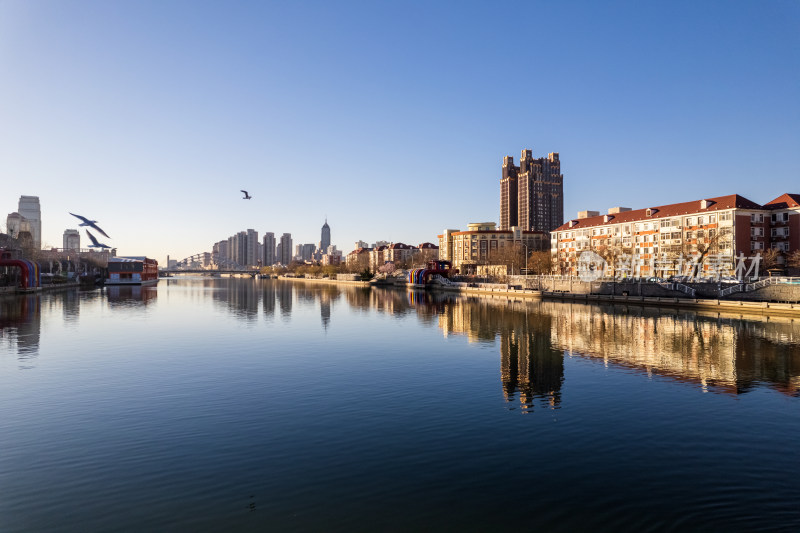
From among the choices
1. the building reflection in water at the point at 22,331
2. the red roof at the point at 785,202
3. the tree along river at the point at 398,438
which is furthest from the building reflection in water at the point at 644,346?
the red roof at the point at 785,202

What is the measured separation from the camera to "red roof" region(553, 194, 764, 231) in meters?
87.2

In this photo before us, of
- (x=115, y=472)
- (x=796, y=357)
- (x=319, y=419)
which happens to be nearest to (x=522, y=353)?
(x=796, y=357)

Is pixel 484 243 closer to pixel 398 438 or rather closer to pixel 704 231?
pixel 704 231

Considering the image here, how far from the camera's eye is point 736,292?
57250mm

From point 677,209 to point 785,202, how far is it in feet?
53.9

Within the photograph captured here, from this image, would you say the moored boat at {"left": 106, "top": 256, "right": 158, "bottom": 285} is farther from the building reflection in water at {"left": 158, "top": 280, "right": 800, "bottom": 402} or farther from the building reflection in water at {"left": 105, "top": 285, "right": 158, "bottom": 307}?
the building reflection in water at {"left": 158, "top": 280, "right": 800, "bottom": 402}

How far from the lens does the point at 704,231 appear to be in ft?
293

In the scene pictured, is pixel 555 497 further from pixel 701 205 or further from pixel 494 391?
pixel 701 205

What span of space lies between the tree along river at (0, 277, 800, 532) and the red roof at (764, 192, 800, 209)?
69.2 meters

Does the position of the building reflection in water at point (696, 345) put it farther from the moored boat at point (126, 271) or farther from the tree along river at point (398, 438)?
the moored boat at point (126, 271)

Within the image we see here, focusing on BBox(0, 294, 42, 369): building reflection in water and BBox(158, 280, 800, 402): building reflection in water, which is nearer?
BBox(158, 280, 800, 402): building reflection in water

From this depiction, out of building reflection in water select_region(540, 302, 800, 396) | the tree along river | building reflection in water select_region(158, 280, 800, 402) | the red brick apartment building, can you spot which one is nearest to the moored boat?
building reflection in water select_region(158, 280, 800, 402)

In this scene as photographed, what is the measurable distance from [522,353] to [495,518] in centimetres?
2048

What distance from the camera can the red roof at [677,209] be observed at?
286 ft
